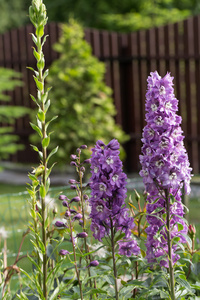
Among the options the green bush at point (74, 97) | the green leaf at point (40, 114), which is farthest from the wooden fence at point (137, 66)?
the green leaf at point (40, 114)

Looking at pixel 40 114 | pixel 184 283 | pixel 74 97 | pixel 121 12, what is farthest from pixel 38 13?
pixel 121 12

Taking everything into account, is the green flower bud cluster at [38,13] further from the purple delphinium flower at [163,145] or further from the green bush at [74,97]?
the green bush at [74,97]

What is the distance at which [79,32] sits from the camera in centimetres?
780

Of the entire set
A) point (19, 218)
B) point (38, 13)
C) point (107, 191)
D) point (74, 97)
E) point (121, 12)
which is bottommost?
point (19, 218)

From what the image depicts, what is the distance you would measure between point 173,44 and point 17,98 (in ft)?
11.7

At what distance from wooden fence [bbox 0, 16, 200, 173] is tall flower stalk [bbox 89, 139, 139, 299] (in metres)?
6.06

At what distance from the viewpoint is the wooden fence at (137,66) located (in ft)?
26.8

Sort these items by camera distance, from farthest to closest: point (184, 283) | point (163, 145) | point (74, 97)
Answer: point (74, 97)
point (184, 283)
point (163, 145)

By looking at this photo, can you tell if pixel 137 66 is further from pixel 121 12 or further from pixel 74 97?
pixel 121 12

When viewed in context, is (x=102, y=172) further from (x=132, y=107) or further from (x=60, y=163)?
(x=132, y=107)

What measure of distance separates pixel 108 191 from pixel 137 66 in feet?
23.1

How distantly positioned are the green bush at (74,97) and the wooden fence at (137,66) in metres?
1.26

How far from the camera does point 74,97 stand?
7672mm

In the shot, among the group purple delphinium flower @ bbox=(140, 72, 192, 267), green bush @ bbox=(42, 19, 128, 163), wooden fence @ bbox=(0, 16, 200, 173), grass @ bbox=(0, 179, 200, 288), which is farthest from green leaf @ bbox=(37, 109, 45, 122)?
wooden fence @ bbox=(0, 16, 200, 173)
